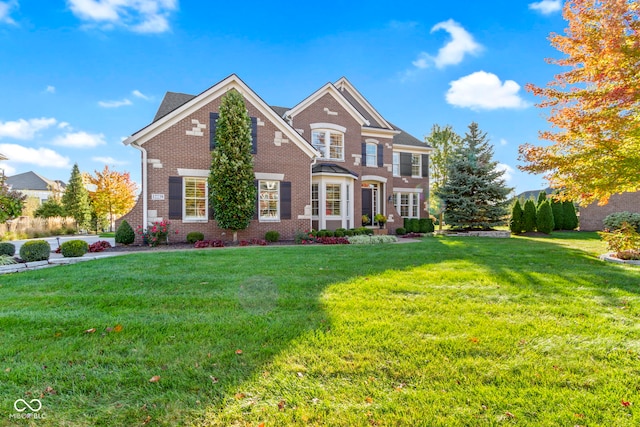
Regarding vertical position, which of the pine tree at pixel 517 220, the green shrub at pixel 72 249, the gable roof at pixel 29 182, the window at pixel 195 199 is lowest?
the green shrub at pixel 72 249

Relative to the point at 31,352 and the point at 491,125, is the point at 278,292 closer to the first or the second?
the point at 31,352

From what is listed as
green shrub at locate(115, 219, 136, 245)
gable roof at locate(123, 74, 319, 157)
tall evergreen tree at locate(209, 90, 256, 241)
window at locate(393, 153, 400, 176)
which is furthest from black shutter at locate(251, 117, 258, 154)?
window at locate(393, 153, 400, 176)

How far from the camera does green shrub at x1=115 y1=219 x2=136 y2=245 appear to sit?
1110 centimetres

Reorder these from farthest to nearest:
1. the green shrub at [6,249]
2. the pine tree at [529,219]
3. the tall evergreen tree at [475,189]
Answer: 1. the pine tree at [529,219]
2. the tall evergreen tree at [475,189]
3. the green shrub at [6,249]

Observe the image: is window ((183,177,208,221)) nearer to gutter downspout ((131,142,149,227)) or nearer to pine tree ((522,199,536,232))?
gutter downspout ((131,142,149,227))

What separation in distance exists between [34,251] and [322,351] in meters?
8.21

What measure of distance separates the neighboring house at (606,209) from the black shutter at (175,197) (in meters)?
24.8

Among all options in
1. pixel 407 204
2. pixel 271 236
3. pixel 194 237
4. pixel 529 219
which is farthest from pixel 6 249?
pixel 529 219

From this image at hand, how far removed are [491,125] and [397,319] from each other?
19.2 meters

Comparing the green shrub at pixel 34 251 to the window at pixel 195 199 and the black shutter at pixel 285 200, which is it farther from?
the black shutter at pixel 285 200

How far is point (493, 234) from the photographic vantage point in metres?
16.6

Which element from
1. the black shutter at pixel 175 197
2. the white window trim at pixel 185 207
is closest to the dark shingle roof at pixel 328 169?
the white window trim at pixel 185 207

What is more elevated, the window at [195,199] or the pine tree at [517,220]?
the window at [195,199]

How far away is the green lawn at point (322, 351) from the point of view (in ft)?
6.78
